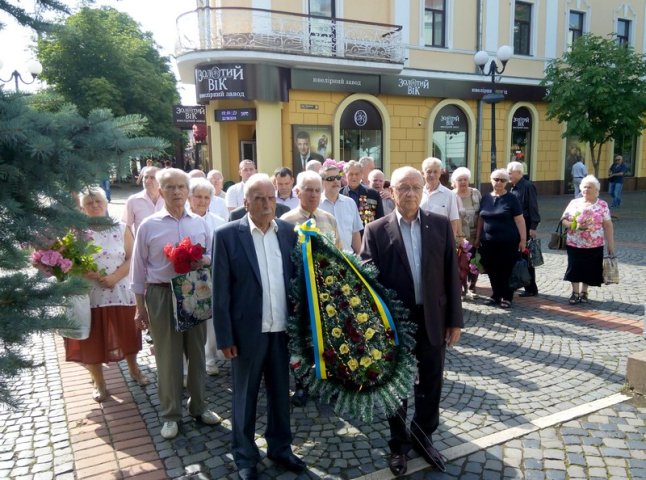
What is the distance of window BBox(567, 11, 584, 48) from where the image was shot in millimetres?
22734

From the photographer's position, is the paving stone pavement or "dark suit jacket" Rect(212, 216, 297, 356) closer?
"dark suit jacket" Rect(212, 216, 297, 356)

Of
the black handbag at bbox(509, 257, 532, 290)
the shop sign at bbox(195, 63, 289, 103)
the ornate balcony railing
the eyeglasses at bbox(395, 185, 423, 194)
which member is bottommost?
the black handbag at bbox(509, 257, 532, 290)

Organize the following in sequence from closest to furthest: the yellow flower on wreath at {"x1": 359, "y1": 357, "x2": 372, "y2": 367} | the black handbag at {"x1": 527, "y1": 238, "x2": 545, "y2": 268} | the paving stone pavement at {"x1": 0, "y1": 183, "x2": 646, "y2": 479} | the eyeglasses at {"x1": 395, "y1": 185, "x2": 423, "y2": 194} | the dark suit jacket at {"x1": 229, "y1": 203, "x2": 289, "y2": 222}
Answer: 1. the yellow flower on wreath at {"x1": 359, "y1": 357, "x2": 372, "y2": 367}
2. the eyeglasses at {"x1": 395, "y1": 185, "x2": 423, "y2": 194}
3. the paving stone pavement at {"x1": 0, "y1": 183, "x2": 646, "y2": 479}
4. the dark suit jacket at {"x1": 229, "y1": 203, "x2": 289, "y2": 222}
5. the black handbag at {"x1": 527, "y1": 238, "x2": 545, "y2": 268}

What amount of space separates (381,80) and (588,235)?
12.7m

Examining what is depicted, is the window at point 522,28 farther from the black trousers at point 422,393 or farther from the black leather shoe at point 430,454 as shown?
the black leather shoe at point 430,454

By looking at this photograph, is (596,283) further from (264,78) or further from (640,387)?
(264,78)

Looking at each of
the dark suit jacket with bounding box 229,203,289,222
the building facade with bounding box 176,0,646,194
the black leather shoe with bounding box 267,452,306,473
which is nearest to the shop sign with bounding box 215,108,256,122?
the building facade with bounding box 176,0,646,194

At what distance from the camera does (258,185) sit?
322 cm

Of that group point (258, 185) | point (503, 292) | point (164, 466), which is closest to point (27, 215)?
point (258, 185)

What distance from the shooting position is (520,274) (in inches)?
277

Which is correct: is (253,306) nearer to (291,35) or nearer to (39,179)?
(39,179)

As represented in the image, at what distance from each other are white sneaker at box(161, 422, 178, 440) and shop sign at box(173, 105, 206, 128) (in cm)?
1434

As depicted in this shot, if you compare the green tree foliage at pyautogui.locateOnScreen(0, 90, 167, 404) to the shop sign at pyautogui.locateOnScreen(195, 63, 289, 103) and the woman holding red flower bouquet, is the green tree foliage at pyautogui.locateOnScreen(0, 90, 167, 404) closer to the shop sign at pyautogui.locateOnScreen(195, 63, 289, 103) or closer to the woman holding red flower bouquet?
the woman holding red flower bouquet

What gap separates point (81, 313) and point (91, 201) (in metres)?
0.97
